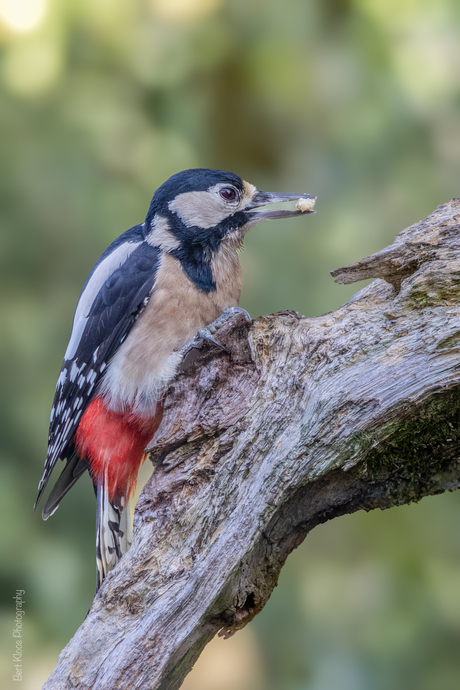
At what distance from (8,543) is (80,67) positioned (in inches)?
94.5

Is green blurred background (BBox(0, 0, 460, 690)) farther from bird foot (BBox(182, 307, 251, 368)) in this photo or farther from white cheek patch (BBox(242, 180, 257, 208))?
bird foot (BBox(182, 307, 251, 368))

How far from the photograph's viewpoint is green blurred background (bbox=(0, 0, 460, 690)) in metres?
2.86

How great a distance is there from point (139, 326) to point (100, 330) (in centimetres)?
16

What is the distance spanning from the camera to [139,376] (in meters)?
1.98

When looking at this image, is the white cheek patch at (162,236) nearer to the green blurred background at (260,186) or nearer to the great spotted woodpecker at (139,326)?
the great spotted woodpecker at (139,326)

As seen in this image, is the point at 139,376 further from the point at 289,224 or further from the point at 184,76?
the point at 184,76

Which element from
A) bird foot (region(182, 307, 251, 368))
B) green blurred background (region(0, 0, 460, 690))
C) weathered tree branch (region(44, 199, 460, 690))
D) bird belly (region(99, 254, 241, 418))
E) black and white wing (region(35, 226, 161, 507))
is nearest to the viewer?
weathered tree branch (region(44, 199, 460, 690))

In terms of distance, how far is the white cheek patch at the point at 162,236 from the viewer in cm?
215

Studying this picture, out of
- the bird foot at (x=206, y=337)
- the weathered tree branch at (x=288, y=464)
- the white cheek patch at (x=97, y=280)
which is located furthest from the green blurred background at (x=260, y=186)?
the weathered tree branch at (x=288, y=464)

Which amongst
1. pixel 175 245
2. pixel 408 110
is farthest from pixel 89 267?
pixel 408 110

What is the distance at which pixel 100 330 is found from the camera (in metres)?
2.11

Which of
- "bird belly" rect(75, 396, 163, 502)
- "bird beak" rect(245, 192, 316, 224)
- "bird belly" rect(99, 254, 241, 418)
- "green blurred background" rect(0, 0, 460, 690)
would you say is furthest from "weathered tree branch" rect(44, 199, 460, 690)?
"green blurred background" rect(0, 0, 460, 690)

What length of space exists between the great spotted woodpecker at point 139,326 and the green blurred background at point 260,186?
918 mm

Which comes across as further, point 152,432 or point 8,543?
point 8,543
